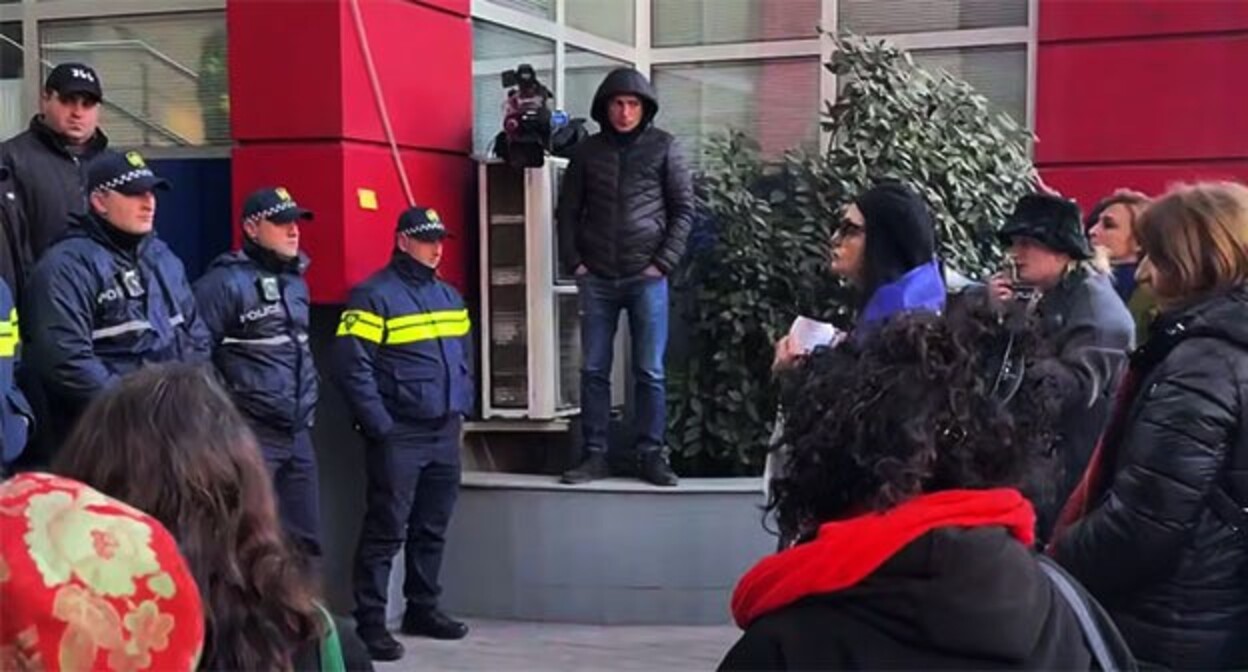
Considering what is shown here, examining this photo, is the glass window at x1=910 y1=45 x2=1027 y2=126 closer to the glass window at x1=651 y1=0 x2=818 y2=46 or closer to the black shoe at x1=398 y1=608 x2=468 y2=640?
A: the glass window at x1=651 y1=0 x2=818 y2=46

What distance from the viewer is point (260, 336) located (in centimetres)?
567

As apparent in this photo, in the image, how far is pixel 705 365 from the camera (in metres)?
7.64

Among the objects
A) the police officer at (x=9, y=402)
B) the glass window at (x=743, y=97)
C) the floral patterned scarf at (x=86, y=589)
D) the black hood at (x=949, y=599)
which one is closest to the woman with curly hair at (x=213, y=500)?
the floral patterned scarf at (x=86, y=589)

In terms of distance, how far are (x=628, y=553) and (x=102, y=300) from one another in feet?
9.24

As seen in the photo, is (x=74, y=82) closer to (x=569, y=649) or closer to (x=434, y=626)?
(x=434, y=626)

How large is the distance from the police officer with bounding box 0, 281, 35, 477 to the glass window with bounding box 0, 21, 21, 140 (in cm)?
302

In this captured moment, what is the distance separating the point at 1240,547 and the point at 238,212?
16.1 feet

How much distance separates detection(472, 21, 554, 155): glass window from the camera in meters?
7.68

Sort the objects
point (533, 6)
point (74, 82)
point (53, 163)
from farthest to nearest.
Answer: point (533, 6) < point (53, 163) < point (74, 82)

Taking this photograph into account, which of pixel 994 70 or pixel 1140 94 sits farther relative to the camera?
pixel 994 70

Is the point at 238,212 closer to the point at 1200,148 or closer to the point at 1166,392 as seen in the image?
the point at 1166,392

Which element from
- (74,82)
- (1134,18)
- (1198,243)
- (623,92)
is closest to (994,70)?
(1134,18)

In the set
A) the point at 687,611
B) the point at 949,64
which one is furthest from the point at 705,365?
the point at 949,64

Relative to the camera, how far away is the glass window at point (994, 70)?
30.3 feet
